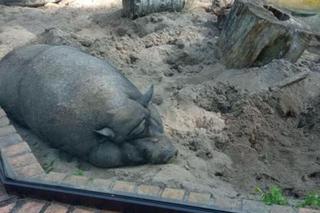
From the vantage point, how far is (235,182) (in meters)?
3.64

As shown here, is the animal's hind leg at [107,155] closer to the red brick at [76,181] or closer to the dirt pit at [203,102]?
the dirt pit at [203,102]

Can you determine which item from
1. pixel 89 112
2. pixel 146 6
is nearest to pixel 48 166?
pixel 89 112

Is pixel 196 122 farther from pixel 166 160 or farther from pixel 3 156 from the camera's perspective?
pixel 3 156

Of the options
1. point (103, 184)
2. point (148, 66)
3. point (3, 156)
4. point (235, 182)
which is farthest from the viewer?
point (148, 66)

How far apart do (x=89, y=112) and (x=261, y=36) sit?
1.73 metres

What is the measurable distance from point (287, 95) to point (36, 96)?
203 cm

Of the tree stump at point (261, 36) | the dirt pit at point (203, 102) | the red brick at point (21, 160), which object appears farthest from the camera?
the tree stump at point (261, 36)

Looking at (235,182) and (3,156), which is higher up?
(3,156)

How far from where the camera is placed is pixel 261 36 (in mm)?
4664

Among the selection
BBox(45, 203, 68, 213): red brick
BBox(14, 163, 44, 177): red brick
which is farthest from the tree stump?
BBox(45, 203, 68, 213): red brick

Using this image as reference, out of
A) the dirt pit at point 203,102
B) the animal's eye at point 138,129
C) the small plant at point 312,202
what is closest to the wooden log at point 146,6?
the dirt pit at point 203,102

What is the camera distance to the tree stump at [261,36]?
460 cm

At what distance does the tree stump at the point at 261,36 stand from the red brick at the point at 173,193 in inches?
80.6

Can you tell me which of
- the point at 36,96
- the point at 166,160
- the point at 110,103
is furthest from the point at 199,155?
the point at 36,96
